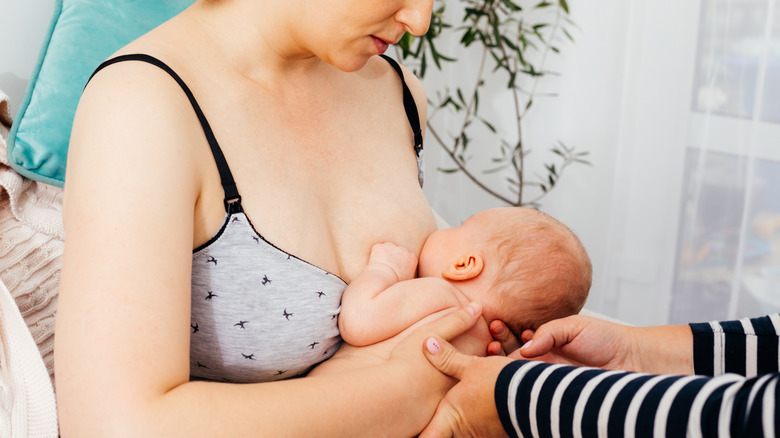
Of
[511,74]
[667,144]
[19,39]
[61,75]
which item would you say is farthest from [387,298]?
[667,144]

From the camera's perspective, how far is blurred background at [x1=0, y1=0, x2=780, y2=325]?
8.38 feet

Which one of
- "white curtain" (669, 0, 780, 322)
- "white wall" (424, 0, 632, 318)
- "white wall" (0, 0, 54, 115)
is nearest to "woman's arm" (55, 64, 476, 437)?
"white wall" (0, 0, 54, 115)

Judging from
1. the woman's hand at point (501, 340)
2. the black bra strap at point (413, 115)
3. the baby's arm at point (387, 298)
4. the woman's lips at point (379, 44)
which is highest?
the woman's lips at point (379, 44)

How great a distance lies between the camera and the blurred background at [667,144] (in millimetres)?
2555

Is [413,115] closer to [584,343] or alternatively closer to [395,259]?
[395,259]

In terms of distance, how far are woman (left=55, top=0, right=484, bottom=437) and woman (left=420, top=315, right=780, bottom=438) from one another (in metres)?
0.08

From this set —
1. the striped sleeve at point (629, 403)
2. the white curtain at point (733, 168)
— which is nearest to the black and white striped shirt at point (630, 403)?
the striped sleeve at point (629, 403)

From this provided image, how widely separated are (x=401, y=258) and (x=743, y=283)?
198cm

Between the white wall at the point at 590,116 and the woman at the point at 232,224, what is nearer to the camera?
the woman at the point at 232,224

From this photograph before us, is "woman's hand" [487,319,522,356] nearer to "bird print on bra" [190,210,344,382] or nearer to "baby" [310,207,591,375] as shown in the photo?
"baby" [310,207,591,375]

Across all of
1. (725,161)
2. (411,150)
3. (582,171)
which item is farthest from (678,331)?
(582,171)

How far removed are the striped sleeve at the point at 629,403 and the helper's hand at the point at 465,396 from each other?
0.03 meters

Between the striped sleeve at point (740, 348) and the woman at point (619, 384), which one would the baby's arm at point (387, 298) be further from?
the striped sleeve at point (740, 348)

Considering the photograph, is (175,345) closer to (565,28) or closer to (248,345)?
(248,345)
